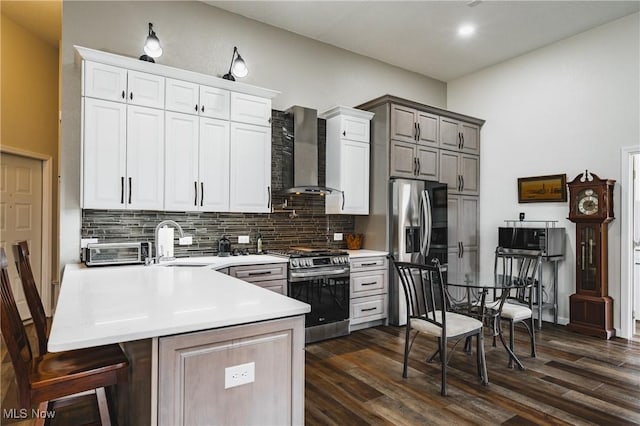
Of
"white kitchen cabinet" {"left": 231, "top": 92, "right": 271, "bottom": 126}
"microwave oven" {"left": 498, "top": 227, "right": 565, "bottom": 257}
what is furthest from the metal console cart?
"white kitchen cabinet" {"left": 231, "top": 92, "right": 271, "bottom": 126}

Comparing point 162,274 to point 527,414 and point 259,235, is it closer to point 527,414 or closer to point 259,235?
point 259,235

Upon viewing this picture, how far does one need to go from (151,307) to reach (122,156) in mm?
2165

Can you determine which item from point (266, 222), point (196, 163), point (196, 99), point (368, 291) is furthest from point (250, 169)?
point (368, 291)

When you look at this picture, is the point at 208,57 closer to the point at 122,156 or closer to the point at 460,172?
the point at 122,156

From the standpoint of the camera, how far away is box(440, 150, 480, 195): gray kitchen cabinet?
17.3 feet

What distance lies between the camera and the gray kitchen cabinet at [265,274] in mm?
3518

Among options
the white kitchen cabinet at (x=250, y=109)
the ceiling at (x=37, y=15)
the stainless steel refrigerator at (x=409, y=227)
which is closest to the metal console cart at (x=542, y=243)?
the stainless steel refrigerator at (x=409, y=227)

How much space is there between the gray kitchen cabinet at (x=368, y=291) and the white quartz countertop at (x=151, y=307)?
84.8 inches

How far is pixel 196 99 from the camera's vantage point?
3633mm

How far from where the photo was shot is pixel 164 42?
3857mm

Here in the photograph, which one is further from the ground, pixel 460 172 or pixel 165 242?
pixel 460 172

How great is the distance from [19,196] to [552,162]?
6588mm

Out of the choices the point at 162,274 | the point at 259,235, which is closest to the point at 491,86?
the point at 259,235

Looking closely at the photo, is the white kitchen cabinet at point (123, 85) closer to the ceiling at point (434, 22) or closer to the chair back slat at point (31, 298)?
the ceiling at point (434, 22)
